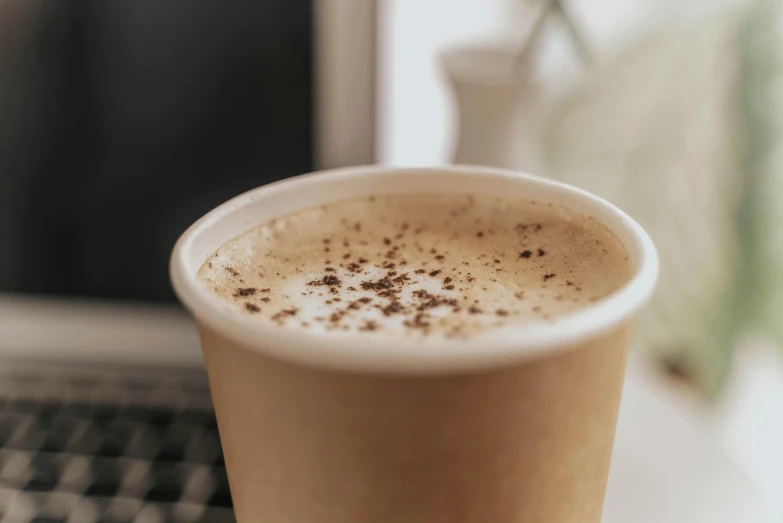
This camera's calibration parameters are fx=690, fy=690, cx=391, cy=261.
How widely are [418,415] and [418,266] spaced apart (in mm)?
180

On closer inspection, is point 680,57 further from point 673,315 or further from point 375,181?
point 375,181

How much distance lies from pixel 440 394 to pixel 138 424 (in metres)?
0.82

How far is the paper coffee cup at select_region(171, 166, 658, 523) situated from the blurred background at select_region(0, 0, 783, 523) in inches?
21.3

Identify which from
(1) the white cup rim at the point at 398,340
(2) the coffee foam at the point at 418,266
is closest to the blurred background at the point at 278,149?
(2) the coffee foam at the point at 418,266

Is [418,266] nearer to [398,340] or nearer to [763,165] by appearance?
[398,340]

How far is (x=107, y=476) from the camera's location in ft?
2.91

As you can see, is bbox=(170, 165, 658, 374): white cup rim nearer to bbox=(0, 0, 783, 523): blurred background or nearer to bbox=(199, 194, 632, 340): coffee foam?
bbox=(199, 194, 632, 340): coffee foam

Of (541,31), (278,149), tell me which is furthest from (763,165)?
(278,149)

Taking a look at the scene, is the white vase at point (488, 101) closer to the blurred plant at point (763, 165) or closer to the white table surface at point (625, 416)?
the white table surface at point (625, 416)

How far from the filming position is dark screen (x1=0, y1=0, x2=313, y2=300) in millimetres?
1038

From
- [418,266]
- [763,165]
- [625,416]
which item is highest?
[418,266]

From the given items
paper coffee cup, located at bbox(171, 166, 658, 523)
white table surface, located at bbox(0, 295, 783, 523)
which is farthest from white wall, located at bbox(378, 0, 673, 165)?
paper coffee cup, located at bbox(171, 166, 658, 523)

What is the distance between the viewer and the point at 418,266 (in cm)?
47

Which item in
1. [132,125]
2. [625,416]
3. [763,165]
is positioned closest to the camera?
[625,416]
